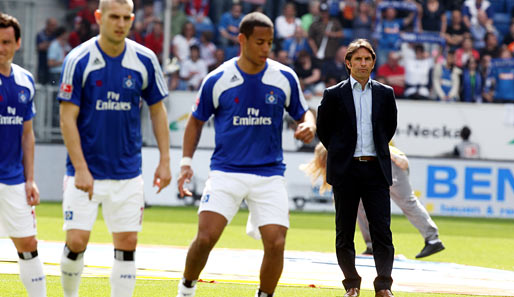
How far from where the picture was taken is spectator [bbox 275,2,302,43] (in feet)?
83.1

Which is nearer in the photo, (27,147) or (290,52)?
(27,147)

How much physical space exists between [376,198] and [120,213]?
280 cm

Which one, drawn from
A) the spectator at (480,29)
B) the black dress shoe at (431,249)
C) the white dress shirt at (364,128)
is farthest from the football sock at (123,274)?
the spectator at (480,29)

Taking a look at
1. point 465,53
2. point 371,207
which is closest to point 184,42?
point 465,53

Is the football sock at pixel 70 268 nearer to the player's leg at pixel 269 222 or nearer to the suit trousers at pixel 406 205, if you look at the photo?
the player's leg at pixel 269 222

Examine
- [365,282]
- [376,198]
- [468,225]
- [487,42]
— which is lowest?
[468,225]

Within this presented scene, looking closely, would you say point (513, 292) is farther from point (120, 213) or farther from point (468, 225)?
point (468, 225)

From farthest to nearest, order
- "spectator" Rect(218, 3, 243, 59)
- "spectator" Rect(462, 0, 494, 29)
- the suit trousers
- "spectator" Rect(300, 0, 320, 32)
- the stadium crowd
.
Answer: "spectator" Rect(462, 0, 494, 29) < "spectator" Rect(300, 0, 320, 32) < "spectator" Rect(218, 3, 243, 59) < the stadium crowd < the suit trousers

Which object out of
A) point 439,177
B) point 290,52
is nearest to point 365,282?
point 439,177

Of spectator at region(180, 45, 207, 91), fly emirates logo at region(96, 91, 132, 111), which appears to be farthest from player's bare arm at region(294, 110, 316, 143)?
spectator at region(180, 45, 207, 91)

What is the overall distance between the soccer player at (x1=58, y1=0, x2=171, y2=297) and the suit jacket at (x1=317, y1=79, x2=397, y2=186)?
2.33m

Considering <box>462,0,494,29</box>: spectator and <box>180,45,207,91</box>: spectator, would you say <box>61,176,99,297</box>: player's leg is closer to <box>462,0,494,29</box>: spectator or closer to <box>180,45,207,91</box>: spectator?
<box>180,45,207,91</box>: spectator

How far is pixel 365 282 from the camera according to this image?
9688 millimetres

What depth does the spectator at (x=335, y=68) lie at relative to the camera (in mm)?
24625
